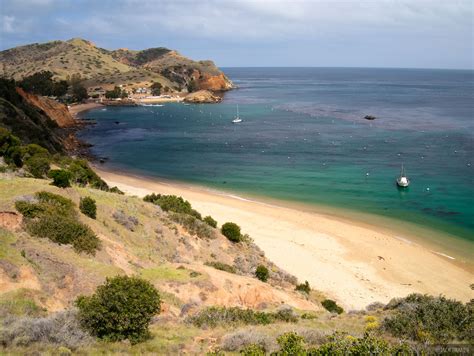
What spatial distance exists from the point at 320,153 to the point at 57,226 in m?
56.0

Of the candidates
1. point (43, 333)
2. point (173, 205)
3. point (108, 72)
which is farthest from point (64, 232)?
point (108, 72)

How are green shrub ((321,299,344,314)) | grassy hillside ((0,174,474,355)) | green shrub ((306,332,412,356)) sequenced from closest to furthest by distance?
green shrub ((306,332,412,356)) < grassy hillside ((0,174,474,355)) < green shrub ((321,299,344,314))

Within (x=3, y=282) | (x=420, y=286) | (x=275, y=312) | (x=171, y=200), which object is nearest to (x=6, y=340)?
(x=3, y=282)

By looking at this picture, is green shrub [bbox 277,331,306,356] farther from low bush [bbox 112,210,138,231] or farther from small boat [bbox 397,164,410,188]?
small boat [bbox 397,164,410,188]

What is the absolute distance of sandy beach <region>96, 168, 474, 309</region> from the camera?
29.0 m

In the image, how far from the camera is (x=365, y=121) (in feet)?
330

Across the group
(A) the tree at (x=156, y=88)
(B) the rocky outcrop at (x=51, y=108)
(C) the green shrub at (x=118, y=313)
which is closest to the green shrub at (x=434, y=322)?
(C) the green shrub at (x=118, y=313)

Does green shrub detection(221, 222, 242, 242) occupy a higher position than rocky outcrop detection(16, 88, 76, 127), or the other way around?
rocky outcrop detection(16, 88, 76, 127)

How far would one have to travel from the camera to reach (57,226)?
64.0 ft

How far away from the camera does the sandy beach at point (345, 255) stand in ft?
95.2

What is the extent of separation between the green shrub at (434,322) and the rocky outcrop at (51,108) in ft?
274

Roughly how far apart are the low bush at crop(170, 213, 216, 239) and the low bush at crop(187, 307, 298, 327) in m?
12.3

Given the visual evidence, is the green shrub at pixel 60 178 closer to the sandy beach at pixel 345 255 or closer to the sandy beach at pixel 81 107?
the sandy beach at pixel 345 255

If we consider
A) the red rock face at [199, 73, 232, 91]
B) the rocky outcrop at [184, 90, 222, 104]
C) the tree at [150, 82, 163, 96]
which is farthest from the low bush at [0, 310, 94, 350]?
the red rock face at [199, 73, 232, 91]
